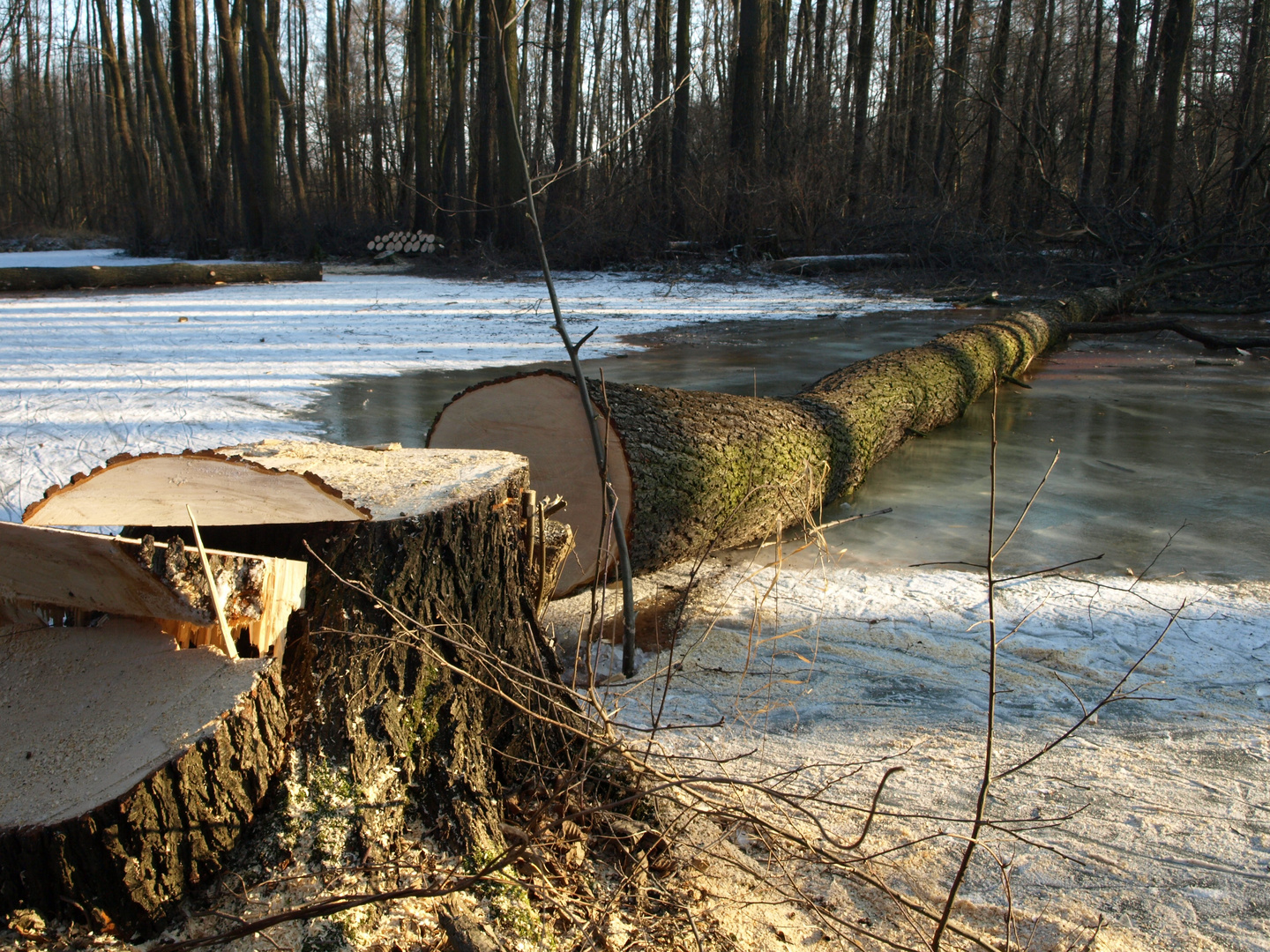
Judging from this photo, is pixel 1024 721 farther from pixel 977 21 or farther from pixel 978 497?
pixel 977 21

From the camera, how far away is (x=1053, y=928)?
69.1 inches

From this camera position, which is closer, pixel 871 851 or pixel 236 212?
pixel 871 851

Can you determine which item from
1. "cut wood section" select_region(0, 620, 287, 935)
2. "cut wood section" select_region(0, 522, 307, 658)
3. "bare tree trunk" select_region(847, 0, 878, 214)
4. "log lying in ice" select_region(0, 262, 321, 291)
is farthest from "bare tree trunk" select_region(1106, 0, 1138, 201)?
"cut wood section" select_region(0, 620, 287, 935)

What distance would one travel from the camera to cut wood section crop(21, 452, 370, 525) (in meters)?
1.71

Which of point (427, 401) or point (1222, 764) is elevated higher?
point (427, 401)

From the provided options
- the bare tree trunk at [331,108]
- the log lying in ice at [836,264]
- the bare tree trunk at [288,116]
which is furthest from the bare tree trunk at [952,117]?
the bare tree trunk at [331,108]

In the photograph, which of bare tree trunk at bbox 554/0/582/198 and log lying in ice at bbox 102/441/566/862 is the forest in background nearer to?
bare tree trunk at bbox 554/0/582/198

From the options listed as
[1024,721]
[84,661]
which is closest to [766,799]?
[1024,721]

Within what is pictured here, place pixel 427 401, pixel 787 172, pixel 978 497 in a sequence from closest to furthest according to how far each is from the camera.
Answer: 1. pixel 978 497
2. pixel 427 401
3. pixel 787 172

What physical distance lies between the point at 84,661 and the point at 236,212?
32.1m

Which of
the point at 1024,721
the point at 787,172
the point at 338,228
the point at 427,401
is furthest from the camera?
the point at 338,228

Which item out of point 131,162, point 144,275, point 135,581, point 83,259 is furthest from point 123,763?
point 83,259

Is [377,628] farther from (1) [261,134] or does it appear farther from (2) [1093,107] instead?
(2) [1093,107]

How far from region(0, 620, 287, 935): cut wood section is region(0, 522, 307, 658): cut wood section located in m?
0.06
